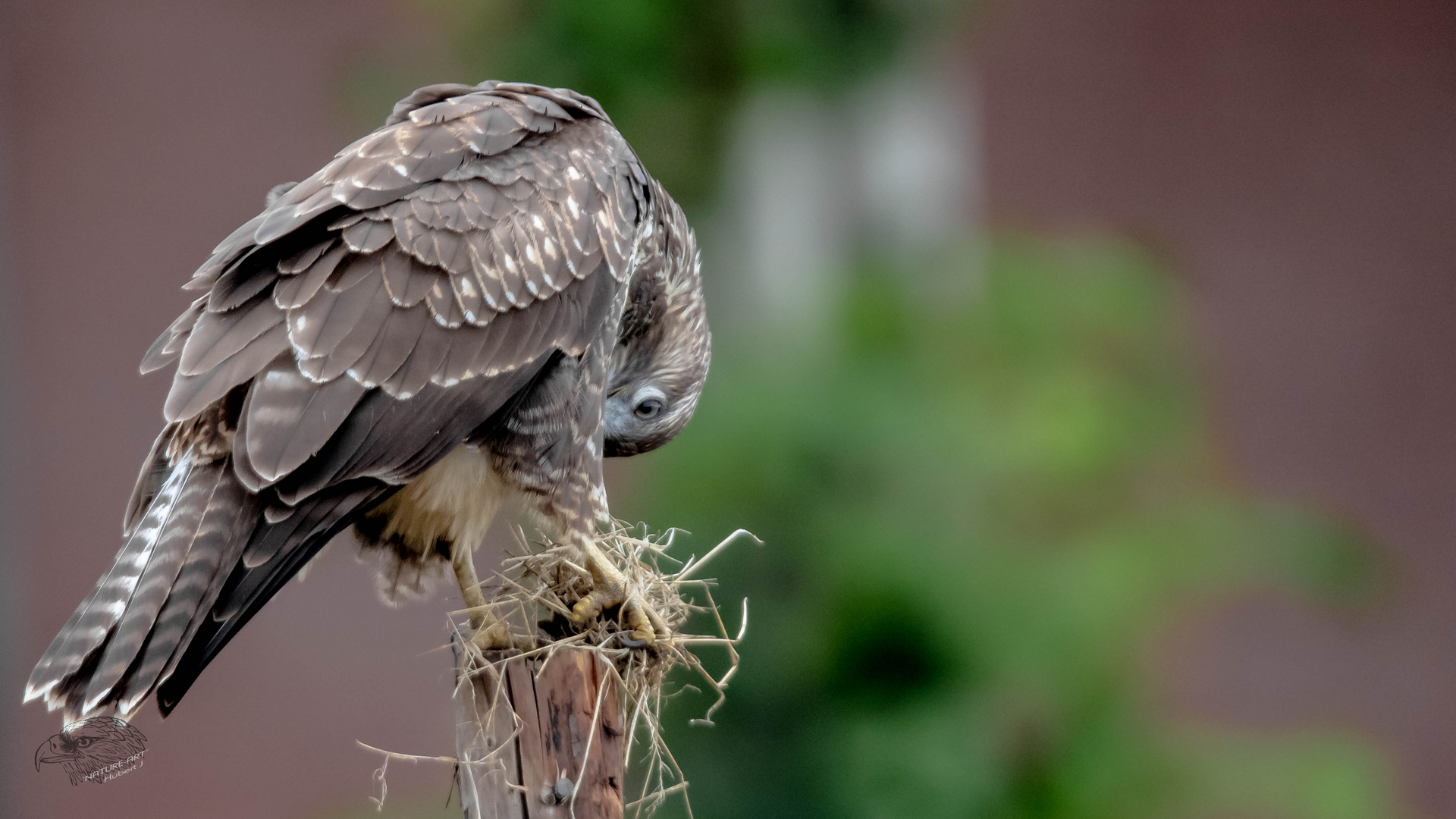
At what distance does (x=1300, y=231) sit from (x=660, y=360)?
256 cm

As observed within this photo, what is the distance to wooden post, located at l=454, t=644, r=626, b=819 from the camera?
187cm

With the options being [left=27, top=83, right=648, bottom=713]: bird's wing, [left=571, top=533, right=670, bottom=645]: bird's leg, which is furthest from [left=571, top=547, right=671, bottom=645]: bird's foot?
[left=27, top=83, right=648, bottom=713]: bird's wing

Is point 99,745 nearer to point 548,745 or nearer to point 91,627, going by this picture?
point 91,627

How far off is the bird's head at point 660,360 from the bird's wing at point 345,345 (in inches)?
15.2

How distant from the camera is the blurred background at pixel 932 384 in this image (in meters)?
3.14

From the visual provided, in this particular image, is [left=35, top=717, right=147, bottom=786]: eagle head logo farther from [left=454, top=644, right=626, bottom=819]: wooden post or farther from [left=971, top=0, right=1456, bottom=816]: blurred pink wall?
[left=971, top=0, right=1456, bottom=816]: blurred pink wall

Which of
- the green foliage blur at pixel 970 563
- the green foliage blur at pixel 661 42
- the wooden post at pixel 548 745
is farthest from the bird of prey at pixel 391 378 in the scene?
the green foliage blur at pixel 661 42

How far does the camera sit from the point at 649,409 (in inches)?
100.0

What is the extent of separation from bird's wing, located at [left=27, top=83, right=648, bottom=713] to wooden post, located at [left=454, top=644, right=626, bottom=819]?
440 mm

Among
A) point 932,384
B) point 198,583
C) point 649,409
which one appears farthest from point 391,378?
point 932,384

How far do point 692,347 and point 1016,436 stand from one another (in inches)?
43.4

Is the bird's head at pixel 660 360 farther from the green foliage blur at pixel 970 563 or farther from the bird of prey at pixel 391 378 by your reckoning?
the green foliage blur at pixel 970 563

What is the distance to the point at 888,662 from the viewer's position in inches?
124

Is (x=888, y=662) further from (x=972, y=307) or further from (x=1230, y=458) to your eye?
(x=1230, y=458)
